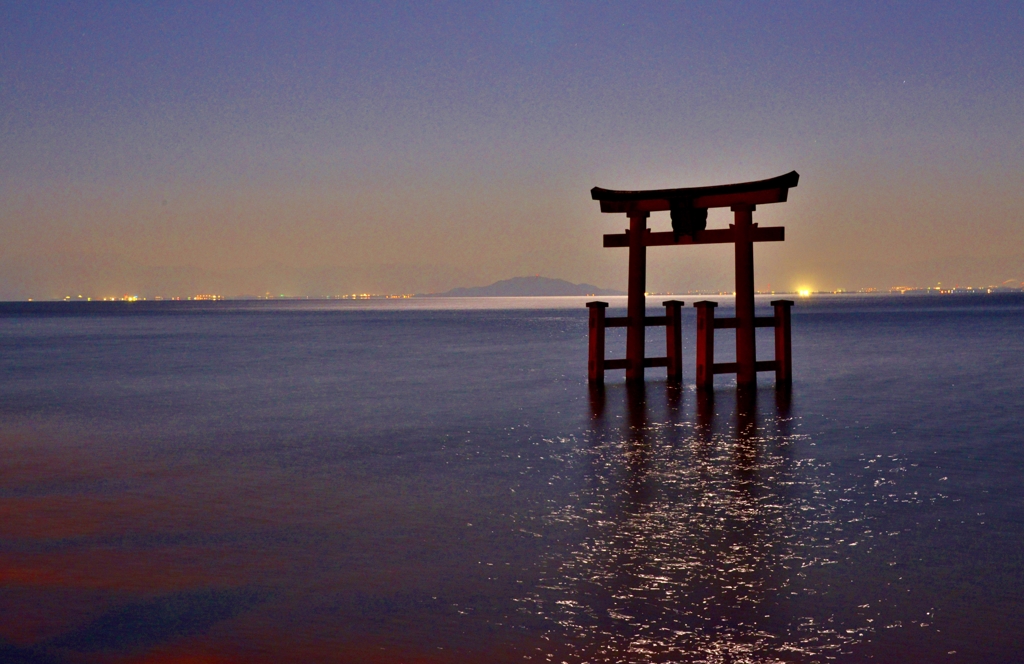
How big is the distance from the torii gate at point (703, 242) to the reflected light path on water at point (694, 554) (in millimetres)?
5306

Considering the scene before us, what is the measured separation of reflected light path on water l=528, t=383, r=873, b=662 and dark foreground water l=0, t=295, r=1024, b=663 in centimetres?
3

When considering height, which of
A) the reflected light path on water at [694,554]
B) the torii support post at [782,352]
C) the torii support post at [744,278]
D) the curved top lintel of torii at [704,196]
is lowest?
the reflected light path on water at [694,554]

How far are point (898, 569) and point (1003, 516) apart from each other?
2461 mm

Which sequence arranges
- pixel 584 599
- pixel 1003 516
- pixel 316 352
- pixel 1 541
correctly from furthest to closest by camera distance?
pixel 316 352 < pixel 1003 516 < pixel 1 541 < pixel 584 599

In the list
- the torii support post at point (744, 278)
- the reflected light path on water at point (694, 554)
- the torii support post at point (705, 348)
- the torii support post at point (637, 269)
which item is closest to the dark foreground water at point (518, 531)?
the reflected light path on water at point (694, 554)

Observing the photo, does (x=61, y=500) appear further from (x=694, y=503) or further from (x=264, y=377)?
(x=264, y=377)

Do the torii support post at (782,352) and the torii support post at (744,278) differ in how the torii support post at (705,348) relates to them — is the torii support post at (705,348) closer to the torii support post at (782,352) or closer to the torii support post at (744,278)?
the torii support post at (744,278)

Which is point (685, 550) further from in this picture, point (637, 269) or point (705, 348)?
point (637, 269)

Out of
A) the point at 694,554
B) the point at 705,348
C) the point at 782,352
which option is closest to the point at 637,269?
the point at 705,348

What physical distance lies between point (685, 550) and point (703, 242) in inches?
483

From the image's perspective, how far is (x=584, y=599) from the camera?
21.8 ft

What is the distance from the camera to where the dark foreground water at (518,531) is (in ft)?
19.7

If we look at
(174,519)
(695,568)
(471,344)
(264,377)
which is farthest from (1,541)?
(471,344)

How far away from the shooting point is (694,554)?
7.77 meters
